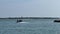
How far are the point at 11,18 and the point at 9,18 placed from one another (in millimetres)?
1685

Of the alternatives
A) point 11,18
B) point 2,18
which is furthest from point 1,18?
point 11,18

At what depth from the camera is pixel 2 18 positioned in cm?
6762

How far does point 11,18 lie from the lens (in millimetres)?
70562

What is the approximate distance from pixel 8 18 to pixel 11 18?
2.33 meters

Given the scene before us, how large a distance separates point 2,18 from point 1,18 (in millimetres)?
430

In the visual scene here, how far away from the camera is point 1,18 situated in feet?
221

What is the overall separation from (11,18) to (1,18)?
4.77m

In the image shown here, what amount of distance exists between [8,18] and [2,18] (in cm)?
239

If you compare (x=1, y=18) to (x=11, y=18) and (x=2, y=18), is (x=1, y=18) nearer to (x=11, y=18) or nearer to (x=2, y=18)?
(x=2, y=18)

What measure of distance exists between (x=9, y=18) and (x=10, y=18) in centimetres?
116

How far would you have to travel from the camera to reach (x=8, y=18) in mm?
68438

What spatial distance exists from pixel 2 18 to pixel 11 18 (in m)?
4.35

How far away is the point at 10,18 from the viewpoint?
230 feet
